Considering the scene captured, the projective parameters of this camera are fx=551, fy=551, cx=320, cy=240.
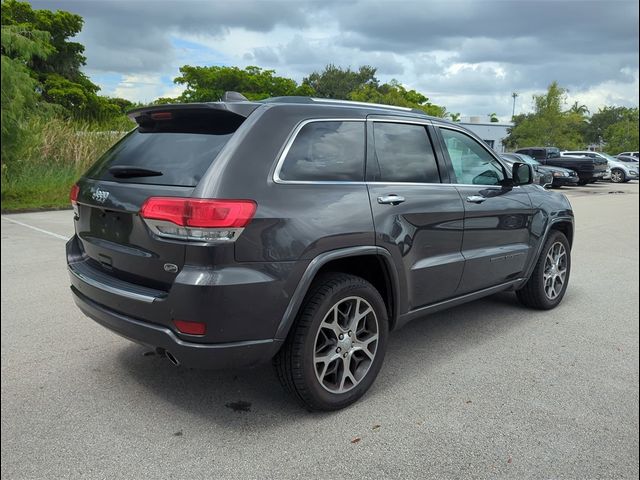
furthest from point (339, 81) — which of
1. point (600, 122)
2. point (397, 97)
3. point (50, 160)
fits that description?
point (50, 160)

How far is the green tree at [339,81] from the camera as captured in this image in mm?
73875

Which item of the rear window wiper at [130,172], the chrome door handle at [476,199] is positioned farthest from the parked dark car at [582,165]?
the rear window wiper at [130,172]

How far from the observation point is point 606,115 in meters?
85.4

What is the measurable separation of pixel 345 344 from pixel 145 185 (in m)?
1.46

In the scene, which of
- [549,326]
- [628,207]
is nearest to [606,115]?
[628,207]

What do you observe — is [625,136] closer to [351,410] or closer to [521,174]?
[521,174]

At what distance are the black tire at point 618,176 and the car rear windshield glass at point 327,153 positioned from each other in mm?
31908

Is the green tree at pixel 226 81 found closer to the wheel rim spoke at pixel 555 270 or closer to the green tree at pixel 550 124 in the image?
the green tree at pixel 550 124

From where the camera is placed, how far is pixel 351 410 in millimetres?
3285

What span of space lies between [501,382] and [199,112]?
2.60m

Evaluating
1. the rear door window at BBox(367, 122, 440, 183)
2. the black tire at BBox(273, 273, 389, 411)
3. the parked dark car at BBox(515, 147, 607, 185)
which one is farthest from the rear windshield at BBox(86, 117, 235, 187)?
the parked dark car at BBox(515, 147, 607, 185)

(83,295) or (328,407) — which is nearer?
(328,407)

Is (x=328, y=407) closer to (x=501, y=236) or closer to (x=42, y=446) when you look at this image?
(x=42, y=446)

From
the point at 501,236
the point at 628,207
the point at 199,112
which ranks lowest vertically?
the point at 628,207
